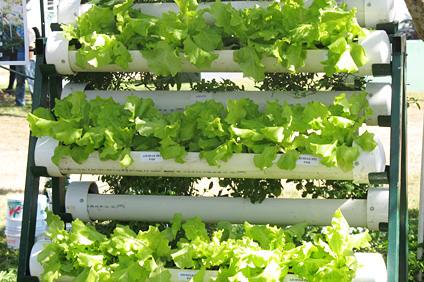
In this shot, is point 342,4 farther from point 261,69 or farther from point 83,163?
point 83,163

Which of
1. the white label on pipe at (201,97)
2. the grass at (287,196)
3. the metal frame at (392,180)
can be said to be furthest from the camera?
the grass at (287,196)

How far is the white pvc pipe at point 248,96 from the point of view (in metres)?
3.03

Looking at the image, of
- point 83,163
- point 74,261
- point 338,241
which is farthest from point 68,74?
point 338,241

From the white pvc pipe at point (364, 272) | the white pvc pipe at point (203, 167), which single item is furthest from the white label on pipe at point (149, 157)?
the white pvc pipe at point (364, 272)

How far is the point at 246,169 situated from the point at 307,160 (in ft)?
0.94

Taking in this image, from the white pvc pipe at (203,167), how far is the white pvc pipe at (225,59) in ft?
1.28

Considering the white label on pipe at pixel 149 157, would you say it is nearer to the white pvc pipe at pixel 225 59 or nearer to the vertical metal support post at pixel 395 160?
the white pvc pipe at pixel 225 59

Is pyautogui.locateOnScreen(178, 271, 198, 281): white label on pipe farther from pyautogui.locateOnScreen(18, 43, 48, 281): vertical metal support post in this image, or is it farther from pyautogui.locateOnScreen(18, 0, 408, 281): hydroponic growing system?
pyautogui.locateOnScreen(18, 43, 48, 281): vertical metal support post

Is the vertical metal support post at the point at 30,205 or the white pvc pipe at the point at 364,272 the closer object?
the white pvc pipe at the point at 364,272

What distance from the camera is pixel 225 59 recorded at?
3.06 m

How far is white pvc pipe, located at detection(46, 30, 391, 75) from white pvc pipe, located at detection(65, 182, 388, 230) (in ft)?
2.07

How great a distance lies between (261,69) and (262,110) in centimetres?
29

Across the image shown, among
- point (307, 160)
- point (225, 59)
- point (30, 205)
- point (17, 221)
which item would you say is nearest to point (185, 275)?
point (307, 160)

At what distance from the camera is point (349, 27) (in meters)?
2.89
